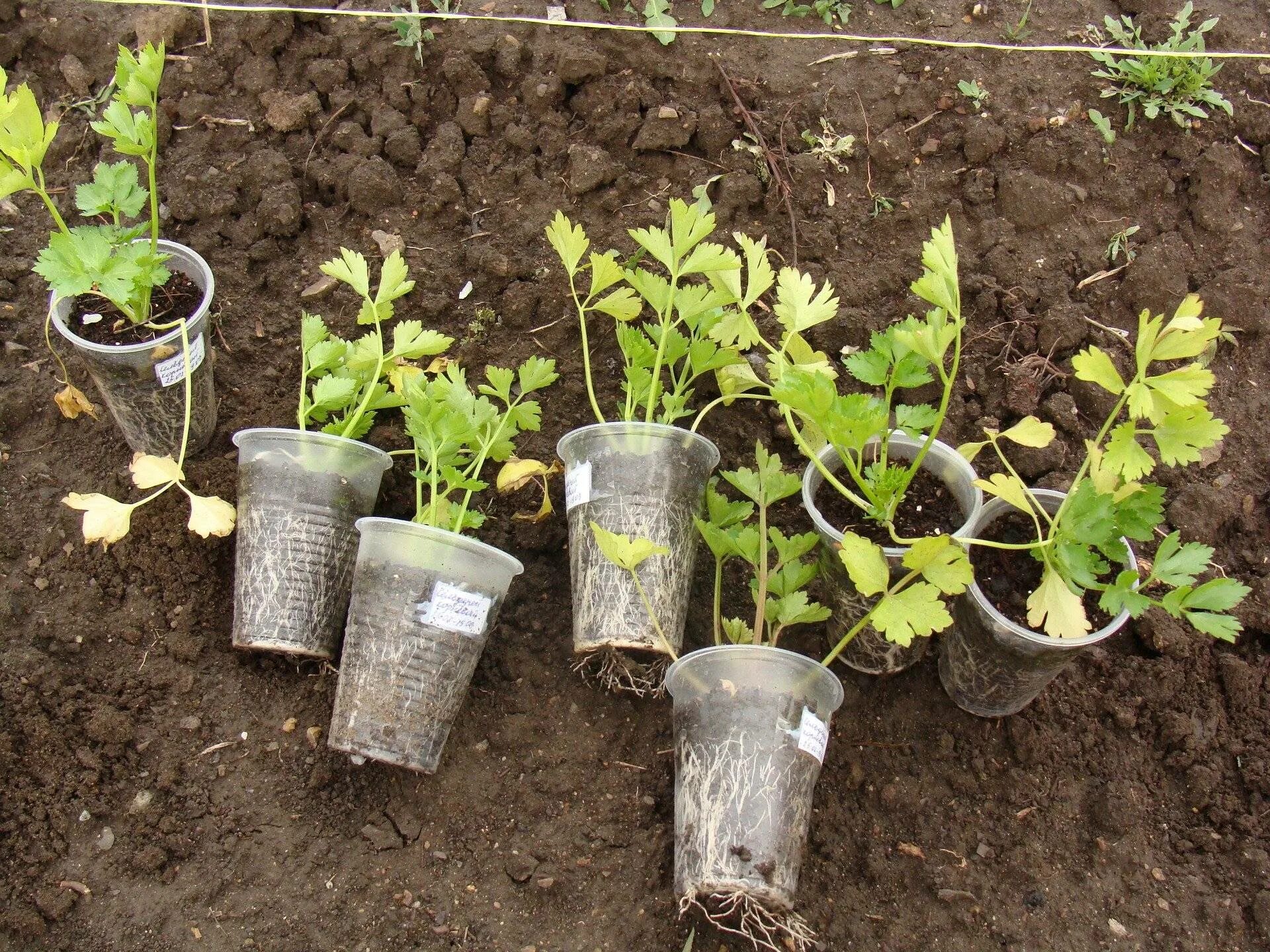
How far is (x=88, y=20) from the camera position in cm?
308

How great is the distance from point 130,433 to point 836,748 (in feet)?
5.53

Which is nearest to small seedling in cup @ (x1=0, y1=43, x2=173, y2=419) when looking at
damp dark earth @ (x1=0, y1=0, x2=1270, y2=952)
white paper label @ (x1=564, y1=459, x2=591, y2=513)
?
damp dark earth @ (x1=0, y1=0, x2=1270, y2=952)

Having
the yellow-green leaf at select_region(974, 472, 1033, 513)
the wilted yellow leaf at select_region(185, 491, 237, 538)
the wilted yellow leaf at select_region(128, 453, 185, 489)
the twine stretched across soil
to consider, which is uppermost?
the twine stretched across soil

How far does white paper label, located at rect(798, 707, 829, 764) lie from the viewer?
2.04 metres

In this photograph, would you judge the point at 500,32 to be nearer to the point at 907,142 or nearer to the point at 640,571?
the point at 907,142

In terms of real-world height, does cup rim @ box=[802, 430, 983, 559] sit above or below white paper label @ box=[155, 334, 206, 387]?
above

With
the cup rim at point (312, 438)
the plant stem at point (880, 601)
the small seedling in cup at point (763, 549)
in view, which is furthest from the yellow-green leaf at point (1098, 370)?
the cup rim at point (312, 438)

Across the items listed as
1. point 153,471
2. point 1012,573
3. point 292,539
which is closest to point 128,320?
point 153,471

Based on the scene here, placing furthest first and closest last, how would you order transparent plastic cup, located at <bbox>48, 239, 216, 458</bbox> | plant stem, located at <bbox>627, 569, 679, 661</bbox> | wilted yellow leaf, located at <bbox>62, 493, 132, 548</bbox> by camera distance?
transparent plastic cup, located at <bbox>48, 239, 216, 458</bbox> → wilted yellow leaf, located at <bbox>62, 493, 132, 548</bbox> → plant stem, located at <bbox>627, 569, 679, 661</bbox>

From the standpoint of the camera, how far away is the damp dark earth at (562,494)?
215cm

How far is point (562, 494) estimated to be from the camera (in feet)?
8.52

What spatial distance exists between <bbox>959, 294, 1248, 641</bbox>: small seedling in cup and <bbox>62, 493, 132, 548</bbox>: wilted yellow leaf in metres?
1.64

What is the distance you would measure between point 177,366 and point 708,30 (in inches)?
63.0

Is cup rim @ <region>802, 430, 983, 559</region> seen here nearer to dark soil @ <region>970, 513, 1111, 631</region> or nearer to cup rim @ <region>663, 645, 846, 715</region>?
dark soil @ <region>970, 513, 1111, 631</region>
